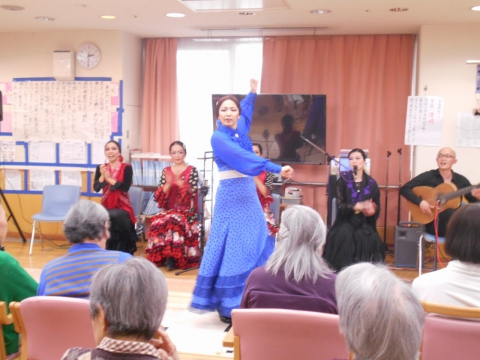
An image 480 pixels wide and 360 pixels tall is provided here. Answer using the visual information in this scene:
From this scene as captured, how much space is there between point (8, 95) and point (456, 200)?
5.36 metres

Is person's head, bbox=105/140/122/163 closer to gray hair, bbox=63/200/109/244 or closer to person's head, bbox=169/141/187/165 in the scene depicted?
person's head, bbox=169/141/187/165

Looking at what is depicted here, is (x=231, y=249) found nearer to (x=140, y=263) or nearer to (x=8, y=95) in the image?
(x=140, y=263)

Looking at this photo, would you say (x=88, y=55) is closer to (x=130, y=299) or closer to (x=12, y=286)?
(x=12, y=286)

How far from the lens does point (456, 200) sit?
4.95m

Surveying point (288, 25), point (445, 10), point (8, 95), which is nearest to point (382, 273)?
point (445, 10)

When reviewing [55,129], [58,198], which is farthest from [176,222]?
[55,129]

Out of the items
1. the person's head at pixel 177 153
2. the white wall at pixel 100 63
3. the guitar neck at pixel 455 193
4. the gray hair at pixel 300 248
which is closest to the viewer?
the gray hair at pixel 300 248

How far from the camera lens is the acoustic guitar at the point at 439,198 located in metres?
4.94

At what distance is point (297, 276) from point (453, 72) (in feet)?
14.1

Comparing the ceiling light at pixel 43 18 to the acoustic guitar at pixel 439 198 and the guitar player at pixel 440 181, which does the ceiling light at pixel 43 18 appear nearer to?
the guitar player at pixel 440 181

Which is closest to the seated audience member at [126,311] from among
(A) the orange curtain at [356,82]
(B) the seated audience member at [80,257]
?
(B) the seated audience member at [80,257]

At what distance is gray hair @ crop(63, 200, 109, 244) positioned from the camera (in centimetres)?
239

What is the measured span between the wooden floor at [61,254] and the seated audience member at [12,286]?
6.55 feet

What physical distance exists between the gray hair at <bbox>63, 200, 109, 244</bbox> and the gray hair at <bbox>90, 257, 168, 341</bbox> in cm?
99
